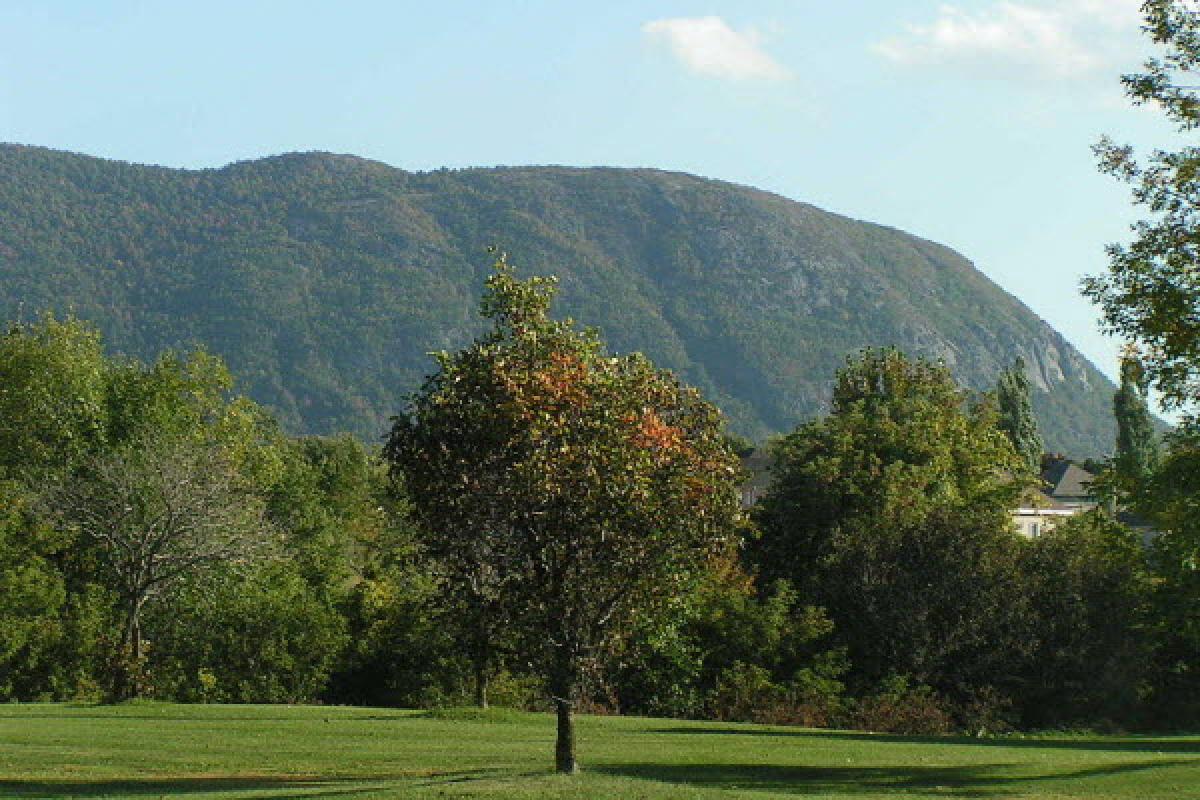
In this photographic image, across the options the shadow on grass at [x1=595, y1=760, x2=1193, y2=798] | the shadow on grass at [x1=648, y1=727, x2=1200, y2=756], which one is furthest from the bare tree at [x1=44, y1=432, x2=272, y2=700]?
the shadow on grass at [x1=595, y1=760, x2=1193, y2=798]

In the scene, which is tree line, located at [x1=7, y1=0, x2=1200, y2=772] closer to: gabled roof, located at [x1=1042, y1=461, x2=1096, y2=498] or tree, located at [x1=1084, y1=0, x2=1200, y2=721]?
tree, located at [x1=1084, y1=0, x2=1200, y2=721]

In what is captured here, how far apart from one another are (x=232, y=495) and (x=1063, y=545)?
25.9 metres

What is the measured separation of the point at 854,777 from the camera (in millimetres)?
24047

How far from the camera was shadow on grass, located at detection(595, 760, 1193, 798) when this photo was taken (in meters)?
22.5

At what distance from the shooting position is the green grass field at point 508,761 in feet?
68.4

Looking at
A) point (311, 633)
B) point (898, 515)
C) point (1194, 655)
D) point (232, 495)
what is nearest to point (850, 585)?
point (898, 515)

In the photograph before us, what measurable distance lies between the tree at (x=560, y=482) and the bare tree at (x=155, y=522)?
962 inches

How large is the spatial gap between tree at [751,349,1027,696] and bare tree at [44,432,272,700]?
59.6 feet

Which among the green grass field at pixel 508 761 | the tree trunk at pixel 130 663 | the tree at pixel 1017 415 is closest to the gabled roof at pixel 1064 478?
the tree at pixel 1017 415

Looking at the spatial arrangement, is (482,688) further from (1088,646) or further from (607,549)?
(607,549)

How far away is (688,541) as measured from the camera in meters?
21.2

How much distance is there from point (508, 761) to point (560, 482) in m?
6.52

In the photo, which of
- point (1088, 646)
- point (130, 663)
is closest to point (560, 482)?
point (130, 663)

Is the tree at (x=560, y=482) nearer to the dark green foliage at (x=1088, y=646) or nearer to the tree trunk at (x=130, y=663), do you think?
the tree trunk at (x=130, y=663)
